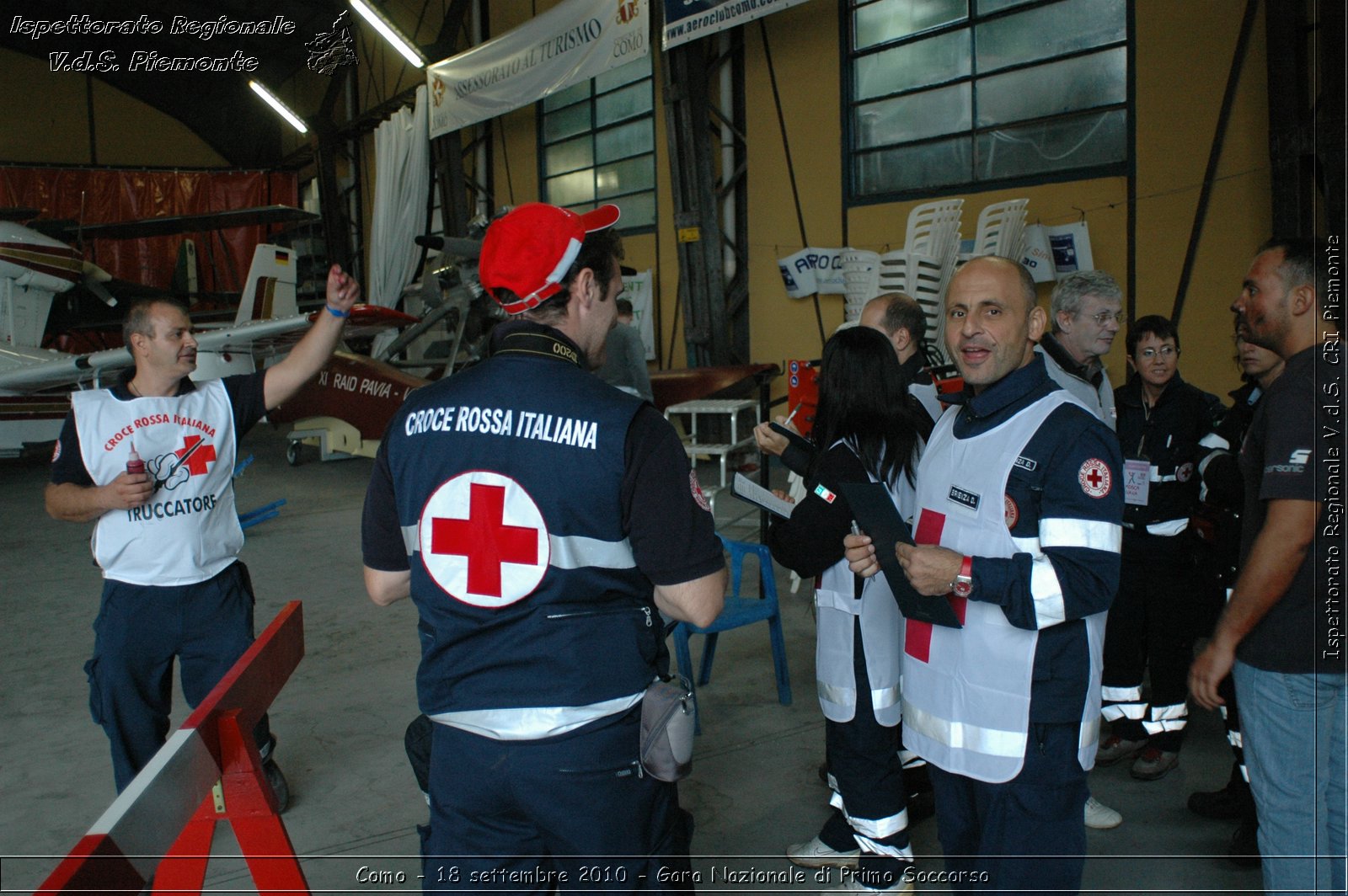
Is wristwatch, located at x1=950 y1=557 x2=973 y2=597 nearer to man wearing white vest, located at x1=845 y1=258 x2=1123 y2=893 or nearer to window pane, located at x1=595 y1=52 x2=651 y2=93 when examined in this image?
man wearing white vest, located at x1=845 y1=258 x2=1123 y2=893

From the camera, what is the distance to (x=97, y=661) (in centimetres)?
245

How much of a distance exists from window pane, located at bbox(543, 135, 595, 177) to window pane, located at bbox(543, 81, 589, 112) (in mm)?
491

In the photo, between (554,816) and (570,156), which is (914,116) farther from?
(554,816)

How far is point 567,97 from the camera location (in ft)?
38.1

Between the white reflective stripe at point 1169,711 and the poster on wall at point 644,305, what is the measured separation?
7.95 m

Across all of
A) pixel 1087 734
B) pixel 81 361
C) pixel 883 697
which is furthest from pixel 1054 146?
pixel 81 361

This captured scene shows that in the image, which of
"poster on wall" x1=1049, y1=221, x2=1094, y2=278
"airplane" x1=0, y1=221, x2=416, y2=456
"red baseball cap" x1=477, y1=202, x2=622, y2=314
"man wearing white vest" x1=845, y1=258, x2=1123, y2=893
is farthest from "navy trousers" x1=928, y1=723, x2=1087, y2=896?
"airplane" x1=0, y1=221, x2=416, y2=456

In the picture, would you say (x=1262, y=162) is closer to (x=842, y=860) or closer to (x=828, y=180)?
(x=828, y=180)

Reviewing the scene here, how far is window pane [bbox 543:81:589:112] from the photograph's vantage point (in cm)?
1128

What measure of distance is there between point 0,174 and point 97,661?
65.2 ft

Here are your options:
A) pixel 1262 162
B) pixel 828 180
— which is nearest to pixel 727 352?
pixel 828 180

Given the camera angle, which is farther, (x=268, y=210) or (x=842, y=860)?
(x=268, y=210)

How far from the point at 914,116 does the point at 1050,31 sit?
133cm

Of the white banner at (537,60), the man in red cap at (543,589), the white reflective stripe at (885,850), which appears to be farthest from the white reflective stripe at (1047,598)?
the white banner at (537,60)
